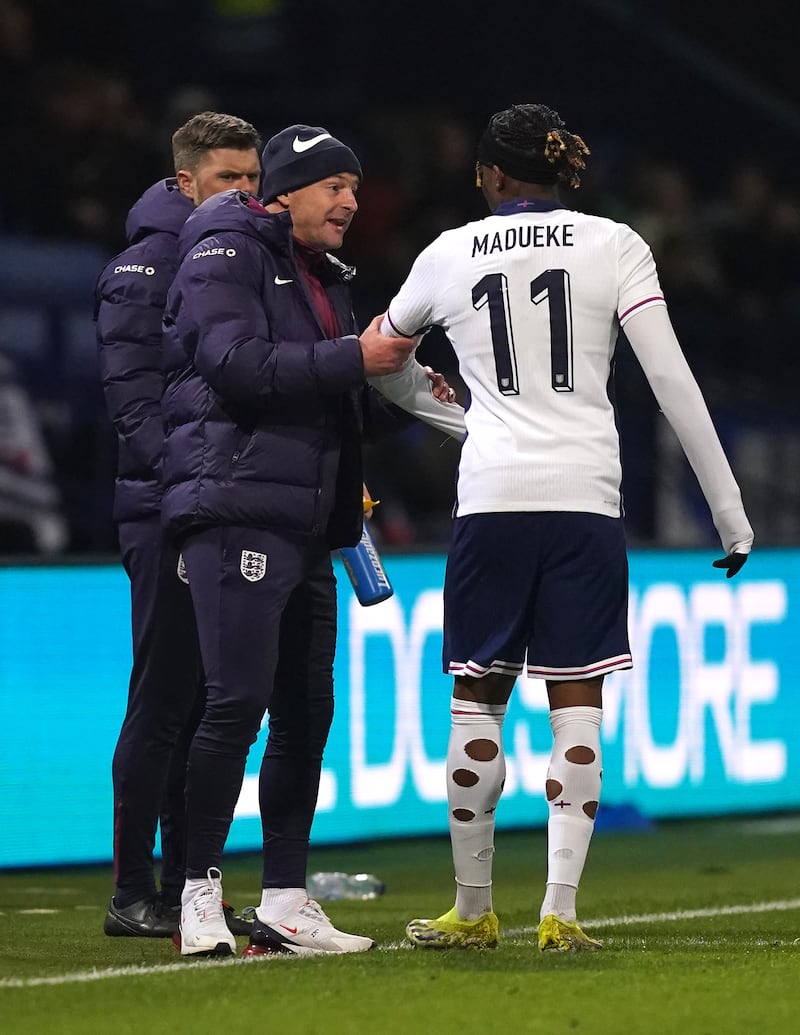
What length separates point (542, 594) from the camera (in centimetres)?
471

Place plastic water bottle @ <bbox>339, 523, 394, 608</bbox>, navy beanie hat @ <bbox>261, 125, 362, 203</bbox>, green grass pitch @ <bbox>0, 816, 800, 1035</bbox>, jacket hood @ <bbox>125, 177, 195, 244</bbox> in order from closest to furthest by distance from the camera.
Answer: green grass pitch @ <bbox>0, 816, 800, 1035</bbox>
navy beanie hat @ <bbox>261, 125, 362, 203</bbox>
jacket hood @ <bbox>125, 177, 195, 244</bbox>
plastic water bottle @ <bbox>339, 523, 394, 608</bbox>

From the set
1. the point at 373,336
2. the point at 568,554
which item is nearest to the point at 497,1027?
the point at 568,554

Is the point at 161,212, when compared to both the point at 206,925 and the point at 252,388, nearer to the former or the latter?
the point at 252,388

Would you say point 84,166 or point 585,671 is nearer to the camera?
point 585,671

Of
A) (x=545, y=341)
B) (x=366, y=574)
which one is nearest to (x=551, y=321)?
(x=545, y=341)

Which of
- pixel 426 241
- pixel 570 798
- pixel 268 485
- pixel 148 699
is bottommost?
pixel 570 798

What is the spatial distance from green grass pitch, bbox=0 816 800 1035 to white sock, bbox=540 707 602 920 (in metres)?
0.16

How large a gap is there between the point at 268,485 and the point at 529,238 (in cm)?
85

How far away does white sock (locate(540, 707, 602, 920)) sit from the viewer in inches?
185

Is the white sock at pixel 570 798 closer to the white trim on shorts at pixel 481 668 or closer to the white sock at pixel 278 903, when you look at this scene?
the white trim on shorts at pixel 481 668

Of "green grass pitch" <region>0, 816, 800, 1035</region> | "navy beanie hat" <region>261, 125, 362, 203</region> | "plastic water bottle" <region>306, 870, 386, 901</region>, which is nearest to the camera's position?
"green grass pitch" <region>0, 816, 800, 1035</region>

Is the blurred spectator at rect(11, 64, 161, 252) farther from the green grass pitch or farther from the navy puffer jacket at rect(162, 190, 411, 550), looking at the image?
the navy puffer jacket at rect(162, 190, 411, 550)

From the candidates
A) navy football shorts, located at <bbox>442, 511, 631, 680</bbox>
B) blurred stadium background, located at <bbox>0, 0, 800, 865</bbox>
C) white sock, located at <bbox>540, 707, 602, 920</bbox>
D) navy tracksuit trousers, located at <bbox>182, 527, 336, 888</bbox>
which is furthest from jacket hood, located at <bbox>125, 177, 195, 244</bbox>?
blurred stadium background, located at <bbox>0, 0, 800, 865</bbox>

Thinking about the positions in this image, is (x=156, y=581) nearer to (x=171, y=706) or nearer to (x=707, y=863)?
(x=171, y=706)
